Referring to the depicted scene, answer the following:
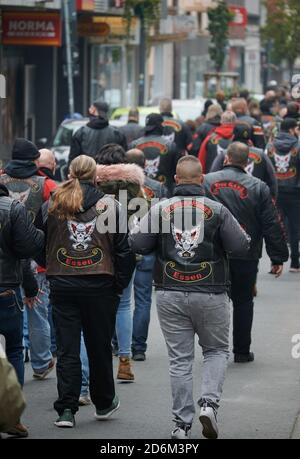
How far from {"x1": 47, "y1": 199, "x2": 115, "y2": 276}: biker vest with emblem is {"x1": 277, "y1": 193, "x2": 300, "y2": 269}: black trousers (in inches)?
347

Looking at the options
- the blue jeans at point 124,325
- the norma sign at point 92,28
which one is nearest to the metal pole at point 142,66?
the norma sign at point 92,28

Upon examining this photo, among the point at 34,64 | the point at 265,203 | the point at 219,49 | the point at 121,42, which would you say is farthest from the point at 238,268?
the point at 219,49

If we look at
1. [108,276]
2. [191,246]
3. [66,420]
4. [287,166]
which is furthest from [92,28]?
[191,246]

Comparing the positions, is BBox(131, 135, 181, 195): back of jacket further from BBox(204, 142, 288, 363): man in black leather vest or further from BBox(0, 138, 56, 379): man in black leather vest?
BBox(0, 138, 56, 379): man in black leather vest

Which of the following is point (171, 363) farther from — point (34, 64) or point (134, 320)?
point (34, 64)

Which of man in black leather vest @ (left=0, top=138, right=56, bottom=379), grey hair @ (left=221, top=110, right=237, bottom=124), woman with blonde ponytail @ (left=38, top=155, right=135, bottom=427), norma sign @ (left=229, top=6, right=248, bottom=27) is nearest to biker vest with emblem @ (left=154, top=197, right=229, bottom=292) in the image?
woman with blonde ponytail @ (left=38, top=155, right=135, bottom=427)

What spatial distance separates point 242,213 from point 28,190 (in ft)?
5.93

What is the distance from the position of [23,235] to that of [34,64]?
34.3m

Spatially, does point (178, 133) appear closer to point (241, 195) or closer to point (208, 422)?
point (241, 195)

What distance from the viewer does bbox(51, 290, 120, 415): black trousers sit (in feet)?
30.3

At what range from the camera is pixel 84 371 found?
9953mm

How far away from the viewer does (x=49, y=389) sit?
10.7 meters

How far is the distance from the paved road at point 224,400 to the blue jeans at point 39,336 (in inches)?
6.1

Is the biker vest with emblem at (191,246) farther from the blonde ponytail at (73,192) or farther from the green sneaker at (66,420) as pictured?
the green sneaker at (66,420)
